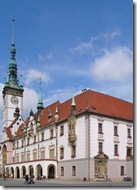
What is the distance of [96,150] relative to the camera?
1480 inches

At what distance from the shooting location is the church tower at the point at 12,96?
74875mm

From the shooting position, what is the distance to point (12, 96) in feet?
250

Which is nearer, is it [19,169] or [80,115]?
[80,115]

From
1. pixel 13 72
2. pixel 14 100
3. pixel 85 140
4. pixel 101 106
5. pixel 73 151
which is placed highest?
pixel 13 72

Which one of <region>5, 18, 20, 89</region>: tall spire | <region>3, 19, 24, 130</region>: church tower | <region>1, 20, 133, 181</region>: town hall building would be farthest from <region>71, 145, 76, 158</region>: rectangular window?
<region>5, 18, 20, 89</region>: tall spire

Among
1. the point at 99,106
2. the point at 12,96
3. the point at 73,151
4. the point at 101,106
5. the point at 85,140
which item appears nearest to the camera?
the point at 85,140

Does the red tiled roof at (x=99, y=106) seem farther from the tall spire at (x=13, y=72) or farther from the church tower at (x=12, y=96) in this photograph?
the tall spire at (x=13, y=72)

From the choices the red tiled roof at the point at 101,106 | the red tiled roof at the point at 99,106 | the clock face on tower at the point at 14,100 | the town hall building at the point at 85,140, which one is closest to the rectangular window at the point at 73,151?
the town hall building at the point at 85,140

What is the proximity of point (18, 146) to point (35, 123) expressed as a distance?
10110mm

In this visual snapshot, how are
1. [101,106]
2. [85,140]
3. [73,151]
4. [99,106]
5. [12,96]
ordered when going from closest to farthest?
[85,140]
[73,151]
[99,106]
[101,106]
[12,96]

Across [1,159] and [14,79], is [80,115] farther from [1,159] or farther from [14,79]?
[14,79]

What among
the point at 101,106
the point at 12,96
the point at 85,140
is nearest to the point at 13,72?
the point at 12,96

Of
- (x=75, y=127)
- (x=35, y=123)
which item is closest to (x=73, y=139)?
(x=75, y=127)

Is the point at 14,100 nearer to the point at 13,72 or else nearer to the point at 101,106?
the point at 13,72
